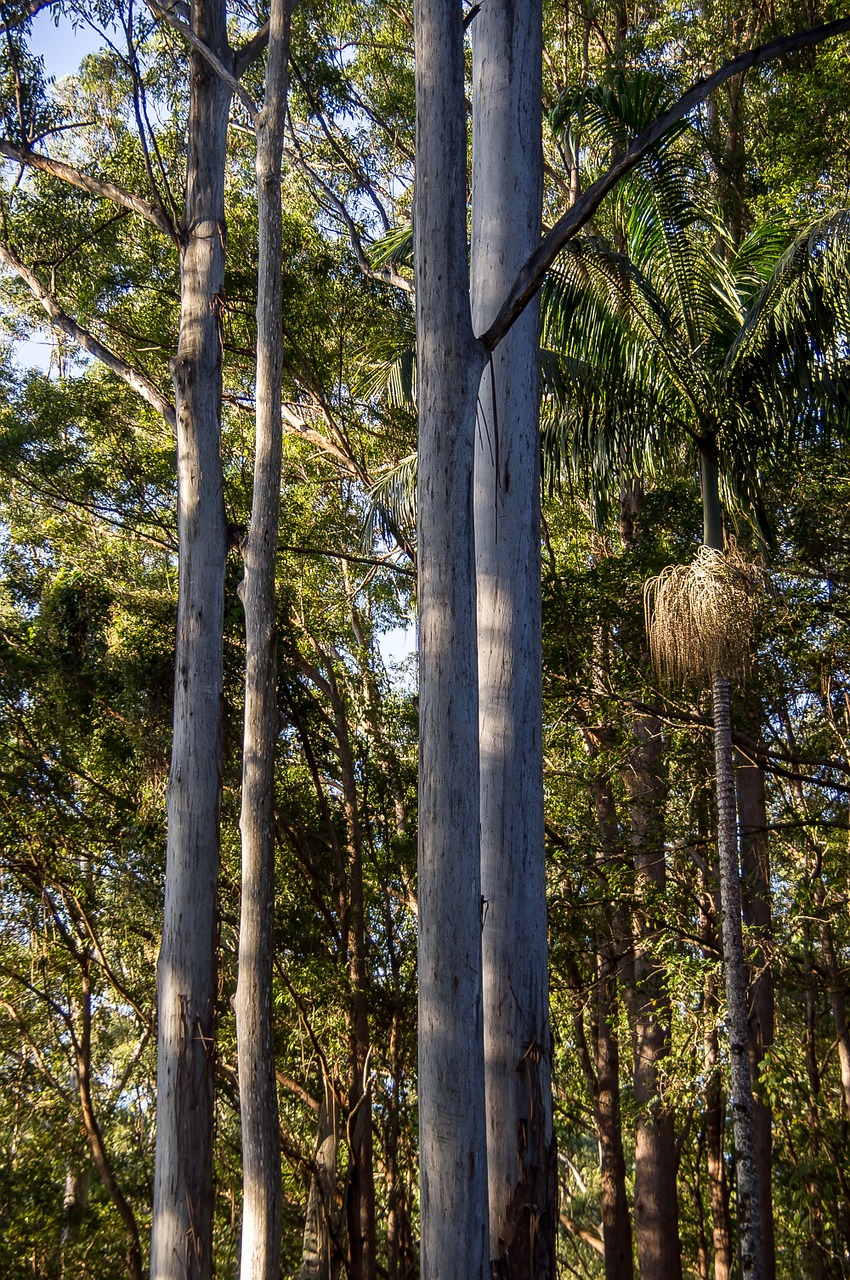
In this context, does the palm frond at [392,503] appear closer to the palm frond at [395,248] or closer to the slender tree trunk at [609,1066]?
the palm frond at [395,248]

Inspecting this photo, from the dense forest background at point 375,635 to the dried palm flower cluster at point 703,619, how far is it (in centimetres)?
137

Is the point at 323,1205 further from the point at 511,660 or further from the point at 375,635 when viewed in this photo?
the point at 511,660

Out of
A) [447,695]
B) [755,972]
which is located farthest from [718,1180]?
[447,695]

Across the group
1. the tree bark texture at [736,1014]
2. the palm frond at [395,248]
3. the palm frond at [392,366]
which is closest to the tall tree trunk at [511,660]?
the tree bark texture at [736,1014]

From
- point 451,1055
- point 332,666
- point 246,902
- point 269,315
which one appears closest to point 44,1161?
point 332,666

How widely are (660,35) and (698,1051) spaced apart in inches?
438

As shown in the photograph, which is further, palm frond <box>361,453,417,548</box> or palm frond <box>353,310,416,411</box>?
palm frond <box>361,453,417,548</box>

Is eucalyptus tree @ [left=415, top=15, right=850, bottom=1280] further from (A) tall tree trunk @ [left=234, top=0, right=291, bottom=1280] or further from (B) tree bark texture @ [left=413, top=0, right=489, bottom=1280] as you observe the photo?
(A) tall tree trunk @ [left=234, top=0, right=291, bottom=1280]

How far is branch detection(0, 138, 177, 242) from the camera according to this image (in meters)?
9.28

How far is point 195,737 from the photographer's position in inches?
303

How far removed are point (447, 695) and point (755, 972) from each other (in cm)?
718

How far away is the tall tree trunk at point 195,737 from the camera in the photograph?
6953 mm

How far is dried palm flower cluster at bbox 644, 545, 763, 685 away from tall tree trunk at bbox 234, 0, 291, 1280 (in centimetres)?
252

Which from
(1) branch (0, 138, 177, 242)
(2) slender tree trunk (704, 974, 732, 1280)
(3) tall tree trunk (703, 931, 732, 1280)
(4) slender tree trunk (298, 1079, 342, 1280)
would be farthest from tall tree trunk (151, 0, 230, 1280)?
(2) slender tree trunk (704, 974, 732, 1280)
